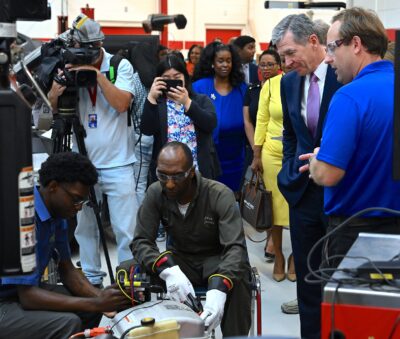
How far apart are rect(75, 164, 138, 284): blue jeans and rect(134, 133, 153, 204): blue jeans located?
828 millimetres

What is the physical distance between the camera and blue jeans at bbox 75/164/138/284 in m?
4.32

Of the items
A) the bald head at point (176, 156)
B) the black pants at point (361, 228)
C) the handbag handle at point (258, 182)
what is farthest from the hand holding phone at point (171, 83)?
the black pants at point (361, 228)

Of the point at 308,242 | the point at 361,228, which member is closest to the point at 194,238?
the point at 308,242

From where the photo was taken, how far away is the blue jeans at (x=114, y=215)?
432 centimetres

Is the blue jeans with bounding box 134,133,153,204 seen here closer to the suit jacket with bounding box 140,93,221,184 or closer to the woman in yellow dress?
the suit jacket with bounding box 140,93,221,184

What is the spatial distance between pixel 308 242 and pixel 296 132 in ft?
1.71

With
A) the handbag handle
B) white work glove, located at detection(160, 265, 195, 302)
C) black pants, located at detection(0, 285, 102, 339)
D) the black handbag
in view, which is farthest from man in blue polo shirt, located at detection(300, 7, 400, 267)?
the handbag handle

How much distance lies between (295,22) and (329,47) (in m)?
0.74

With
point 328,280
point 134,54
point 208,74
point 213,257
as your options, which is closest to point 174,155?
point 213,257

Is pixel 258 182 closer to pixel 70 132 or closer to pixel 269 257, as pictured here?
pixel 269 257

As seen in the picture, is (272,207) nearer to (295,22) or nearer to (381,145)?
(295,22)

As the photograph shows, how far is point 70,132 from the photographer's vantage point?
4.30 m

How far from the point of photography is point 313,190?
3.38 m

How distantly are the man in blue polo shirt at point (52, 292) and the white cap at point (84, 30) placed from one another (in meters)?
1.25
